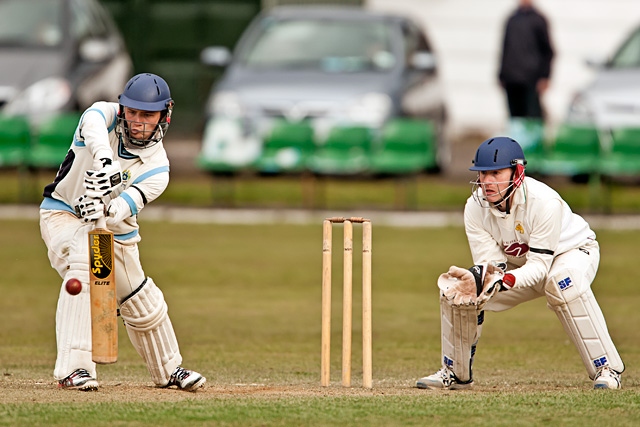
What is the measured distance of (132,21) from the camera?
20.0 metres

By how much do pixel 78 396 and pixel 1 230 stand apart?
23.2ft

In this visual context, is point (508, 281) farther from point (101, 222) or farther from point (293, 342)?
point (293, 342)

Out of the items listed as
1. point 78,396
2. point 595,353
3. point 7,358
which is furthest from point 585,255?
point 7,358

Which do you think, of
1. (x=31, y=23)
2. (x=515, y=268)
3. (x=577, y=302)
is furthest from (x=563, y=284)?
(x=31, y=23)

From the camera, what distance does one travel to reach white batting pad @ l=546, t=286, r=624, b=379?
670 centimetres

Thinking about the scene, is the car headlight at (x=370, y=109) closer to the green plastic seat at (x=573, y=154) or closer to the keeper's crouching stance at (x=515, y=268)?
the green plastic seat at (x=573, y=154)

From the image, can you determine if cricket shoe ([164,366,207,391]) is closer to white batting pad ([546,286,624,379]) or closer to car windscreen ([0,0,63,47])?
white batting pad ([546,286,624,379])

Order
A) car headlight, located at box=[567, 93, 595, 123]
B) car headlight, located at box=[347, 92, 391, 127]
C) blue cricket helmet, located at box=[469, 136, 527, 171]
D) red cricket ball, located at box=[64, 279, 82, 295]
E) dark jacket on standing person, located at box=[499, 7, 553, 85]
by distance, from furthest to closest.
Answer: dark jacket on standing person, located at box=[499, 7, 553, 85]
car headlight, located at box=[567, 93, 595, 123]
car headlight, located at box=[347, 92, 391, 127]
blue cricket helmet, located at box=[469, 136, 527, 171]
red cricket ball, located at box=[64, 279, 82, 295]

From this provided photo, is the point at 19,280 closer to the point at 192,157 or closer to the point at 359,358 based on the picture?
the point at 359,358

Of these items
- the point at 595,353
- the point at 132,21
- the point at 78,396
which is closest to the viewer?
the point at 78,396

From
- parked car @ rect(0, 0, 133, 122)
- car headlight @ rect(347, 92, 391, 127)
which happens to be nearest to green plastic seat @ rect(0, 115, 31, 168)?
parked car @ rect(0, 0, 133, 122)

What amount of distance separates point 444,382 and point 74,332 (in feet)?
6.06

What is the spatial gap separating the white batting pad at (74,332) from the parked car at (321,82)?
25.4ft

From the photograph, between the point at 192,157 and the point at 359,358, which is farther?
the point at 192,157
